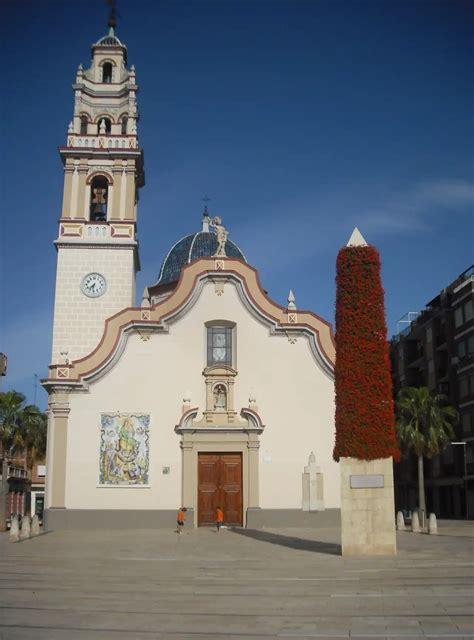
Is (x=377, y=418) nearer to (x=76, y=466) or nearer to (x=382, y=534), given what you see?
(x=382, y=534)

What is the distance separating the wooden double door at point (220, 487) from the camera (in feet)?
109

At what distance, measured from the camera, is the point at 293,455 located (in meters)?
33.8

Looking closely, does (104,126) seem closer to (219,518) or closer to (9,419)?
(9,419)

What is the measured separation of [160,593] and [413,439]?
31.0 metres

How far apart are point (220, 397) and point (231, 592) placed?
20.0 metres

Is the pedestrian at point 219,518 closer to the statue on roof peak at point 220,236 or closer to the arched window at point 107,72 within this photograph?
the statue on roof peak at point 220,236

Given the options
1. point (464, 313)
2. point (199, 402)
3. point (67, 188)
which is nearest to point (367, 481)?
point (199, 402)

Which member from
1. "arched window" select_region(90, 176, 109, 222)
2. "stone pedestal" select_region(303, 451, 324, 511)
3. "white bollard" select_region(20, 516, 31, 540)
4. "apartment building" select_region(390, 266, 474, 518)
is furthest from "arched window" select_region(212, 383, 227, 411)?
"apartment building" select_region(390, 266, 474, 518)

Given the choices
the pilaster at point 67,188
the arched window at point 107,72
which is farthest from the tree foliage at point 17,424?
the arched window at point 107,72

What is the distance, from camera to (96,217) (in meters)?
41.2

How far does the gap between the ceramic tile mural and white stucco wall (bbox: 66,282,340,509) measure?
278 millimetres

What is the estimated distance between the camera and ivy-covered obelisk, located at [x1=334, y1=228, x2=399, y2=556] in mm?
20516

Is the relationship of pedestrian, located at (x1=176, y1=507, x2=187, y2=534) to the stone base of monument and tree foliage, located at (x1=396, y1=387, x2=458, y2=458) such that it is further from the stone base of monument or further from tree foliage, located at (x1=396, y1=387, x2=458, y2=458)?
tree foliage, located at (x1=396, y1=387, x2=458, y2=458)

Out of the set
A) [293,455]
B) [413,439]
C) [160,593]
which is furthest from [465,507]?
[160,593]
